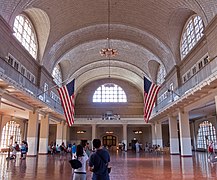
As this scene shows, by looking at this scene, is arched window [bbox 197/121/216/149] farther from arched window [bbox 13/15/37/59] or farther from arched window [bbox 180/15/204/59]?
arched window [bbox 13/15/37/59]

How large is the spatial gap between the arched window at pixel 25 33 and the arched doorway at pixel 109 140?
968 inches

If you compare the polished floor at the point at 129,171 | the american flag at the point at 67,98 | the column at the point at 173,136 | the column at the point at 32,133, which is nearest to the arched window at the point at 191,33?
the column at the point at 173,136

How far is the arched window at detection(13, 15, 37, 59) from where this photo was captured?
17.0 meters

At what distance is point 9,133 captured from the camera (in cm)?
2720

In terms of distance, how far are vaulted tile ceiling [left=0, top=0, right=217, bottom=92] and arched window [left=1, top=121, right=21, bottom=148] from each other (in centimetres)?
967

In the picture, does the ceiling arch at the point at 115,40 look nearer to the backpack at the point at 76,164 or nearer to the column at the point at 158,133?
the column at the point at 158,133

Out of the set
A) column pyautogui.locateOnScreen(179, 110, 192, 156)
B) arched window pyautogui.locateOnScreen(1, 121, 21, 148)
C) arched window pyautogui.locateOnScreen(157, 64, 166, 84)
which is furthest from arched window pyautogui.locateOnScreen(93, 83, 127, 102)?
column pyautogui.locateOnScreen(179, 110, 192, 156)

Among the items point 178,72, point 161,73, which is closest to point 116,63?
point 161,73

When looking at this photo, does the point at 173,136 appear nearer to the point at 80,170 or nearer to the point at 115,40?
the point at 115,40

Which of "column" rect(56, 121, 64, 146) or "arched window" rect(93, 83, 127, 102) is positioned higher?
"arched window" rect(93, 83, 127, 102)

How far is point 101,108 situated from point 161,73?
15584 millimetres

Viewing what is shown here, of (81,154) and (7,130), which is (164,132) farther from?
(81,154)

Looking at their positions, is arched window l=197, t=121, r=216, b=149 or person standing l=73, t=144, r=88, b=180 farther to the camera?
arched window l=197, t=121, r=216, b=149

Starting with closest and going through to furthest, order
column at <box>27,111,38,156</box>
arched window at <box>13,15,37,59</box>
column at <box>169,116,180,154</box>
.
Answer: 1. arched window at <box>13,15,37,59</box>
2. column at <box>27,111,38,156</box>
3. column at <box>169,116,180,154</box>
